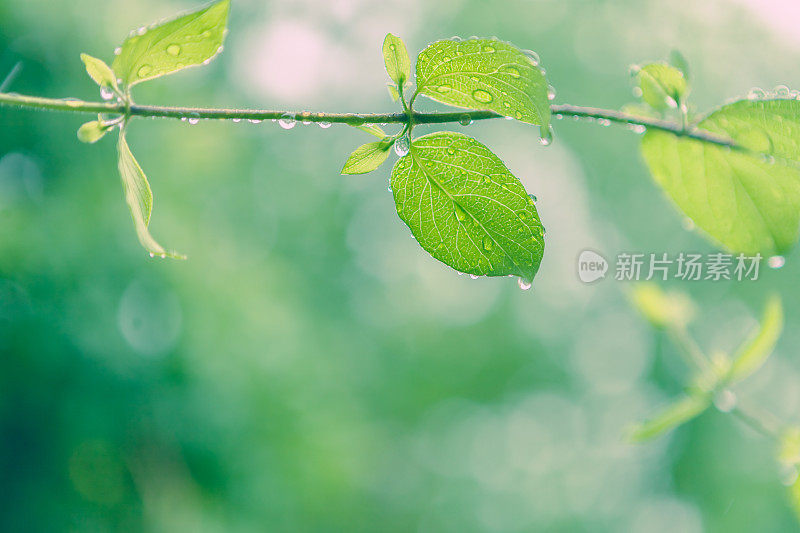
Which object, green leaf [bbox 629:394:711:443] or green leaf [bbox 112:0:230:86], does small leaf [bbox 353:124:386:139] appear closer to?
green leaf [bbox 112:0:230:86]

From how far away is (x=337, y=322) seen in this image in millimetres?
7961

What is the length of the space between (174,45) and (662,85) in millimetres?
394

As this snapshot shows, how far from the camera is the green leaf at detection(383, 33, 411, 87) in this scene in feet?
1.45

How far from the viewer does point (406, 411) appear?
8844 millimetres

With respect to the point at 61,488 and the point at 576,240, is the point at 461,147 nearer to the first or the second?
the point at 61,488

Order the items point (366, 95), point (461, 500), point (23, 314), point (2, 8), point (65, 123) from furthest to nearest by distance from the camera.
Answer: point (461, 500)
point (366, 95)
point (65, 123)
point (2, 8)
point (23, 314)

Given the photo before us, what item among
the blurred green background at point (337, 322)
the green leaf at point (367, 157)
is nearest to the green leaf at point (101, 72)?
the green leaf at point (367, 157)

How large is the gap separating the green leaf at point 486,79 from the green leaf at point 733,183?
0.18 meters

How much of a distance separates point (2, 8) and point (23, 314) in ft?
8.40

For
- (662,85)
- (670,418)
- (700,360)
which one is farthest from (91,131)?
(700,360)

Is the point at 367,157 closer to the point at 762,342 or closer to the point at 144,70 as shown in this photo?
the point at 144,70

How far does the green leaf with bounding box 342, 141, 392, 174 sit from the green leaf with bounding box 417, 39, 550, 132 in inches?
2.2

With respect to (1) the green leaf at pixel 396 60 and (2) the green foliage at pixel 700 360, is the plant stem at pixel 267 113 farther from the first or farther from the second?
(2) the green foliage at pixel 700 360

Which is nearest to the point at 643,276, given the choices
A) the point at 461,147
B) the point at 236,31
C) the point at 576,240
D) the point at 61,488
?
the point at 461,147
